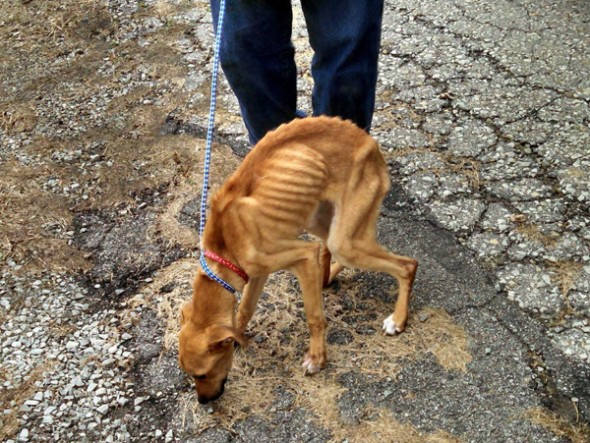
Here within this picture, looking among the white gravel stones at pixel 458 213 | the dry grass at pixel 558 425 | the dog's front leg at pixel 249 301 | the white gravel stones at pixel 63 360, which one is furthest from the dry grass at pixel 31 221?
the dry grass at pixel 558 425

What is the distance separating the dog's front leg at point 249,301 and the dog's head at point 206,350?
1.19 ft

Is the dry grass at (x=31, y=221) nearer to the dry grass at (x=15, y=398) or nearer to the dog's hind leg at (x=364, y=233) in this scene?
the dry grass at (x=15, y=398)

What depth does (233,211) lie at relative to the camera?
2887mm

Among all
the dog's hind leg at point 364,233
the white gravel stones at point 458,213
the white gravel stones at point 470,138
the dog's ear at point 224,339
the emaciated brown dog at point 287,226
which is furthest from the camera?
the white gravel stones at point 470,138

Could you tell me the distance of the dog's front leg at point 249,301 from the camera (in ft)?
10.5

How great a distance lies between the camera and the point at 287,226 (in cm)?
300

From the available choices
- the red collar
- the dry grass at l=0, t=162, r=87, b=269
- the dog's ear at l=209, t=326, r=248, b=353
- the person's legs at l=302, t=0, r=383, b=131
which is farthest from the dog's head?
the person's legs at l=302, t=0, r=383, b=131

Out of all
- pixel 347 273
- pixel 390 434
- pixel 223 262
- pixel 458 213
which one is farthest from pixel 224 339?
pixel 458 213

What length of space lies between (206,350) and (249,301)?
19.7 inches

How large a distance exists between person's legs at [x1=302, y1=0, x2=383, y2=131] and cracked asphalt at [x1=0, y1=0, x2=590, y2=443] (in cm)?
70

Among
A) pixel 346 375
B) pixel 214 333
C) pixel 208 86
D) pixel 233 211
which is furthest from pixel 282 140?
pixel 208 86

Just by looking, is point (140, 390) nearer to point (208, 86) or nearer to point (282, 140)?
point (282, 140)

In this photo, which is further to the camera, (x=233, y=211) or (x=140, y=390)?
(x=140, y=390)

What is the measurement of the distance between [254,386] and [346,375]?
1.35ft
